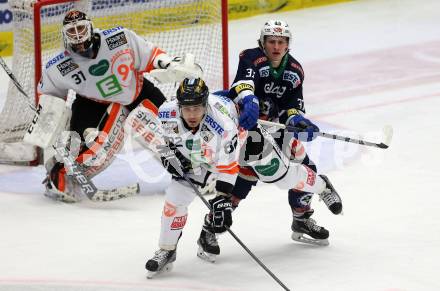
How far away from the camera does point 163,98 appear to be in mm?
7617

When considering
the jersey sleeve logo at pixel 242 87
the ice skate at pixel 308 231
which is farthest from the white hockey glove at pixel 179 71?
the ice skate at pixel 308 231

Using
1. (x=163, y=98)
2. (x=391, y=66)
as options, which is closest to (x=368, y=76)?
(x=391, y=66)

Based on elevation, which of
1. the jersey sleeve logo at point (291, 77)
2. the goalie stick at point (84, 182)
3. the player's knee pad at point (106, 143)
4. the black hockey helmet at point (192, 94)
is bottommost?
the goalie stick at point (84, 182)

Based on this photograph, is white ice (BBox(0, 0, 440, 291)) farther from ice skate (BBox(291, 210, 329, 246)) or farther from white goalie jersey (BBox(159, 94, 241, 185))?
white goalie jersey (BBox(159, 94, 241, 185))

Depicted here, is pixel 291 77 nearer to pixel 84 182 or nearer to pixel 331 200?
pixel 331 200

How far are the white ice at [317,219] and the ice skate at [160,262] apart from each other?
0.17 feet

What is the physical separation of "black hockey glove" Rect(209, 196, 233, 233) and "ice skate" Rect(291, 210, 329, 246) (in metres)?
0.81

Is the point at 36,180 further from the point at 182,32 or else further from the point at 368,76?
the point at 368,76

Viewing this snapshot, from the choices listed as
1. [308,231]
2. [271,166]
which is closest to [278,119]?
[271,166]

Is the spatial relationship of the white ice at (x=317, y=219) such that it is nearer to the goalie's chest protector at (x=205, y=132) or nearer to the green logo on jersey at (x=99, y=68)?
the goalie's chest protector at (x=205, y=132)

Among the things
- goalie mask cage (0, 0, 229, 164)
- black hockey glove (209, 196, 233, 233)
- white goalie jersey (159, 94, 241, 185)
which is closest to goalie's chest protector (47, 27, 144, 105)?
goalie mask cage (0, 0, 229, 164)

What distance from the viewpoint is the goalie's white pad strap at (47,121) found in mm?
7223

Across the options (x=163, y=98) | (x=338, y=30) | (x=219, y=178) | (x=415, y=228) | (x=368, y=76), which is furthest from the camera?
(x=338, y=30)

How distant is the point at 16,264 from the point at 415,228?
2.24 metres
